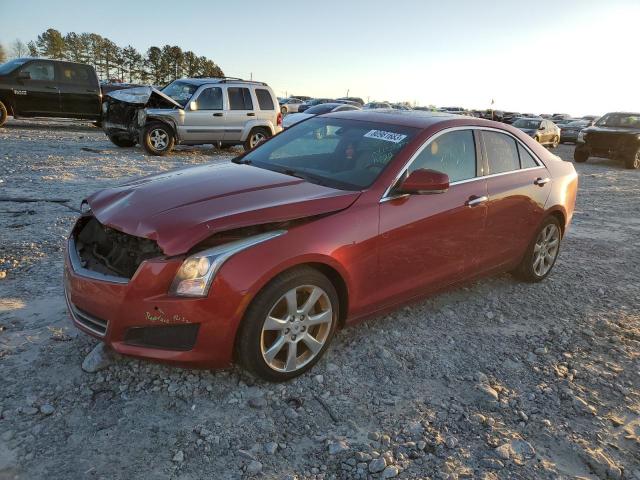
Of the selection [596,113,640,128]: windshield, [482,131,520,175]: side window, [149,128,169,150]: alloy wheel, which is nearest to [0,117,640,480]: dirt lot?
[482,131,520,175]: side window

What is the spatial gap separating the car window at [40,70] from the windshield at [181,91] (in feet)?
13.2

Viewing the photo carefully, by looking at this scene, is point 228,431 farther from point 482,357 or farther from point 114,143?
point 114,143

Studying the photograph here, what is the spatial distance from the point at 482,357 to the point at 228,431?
191 cm

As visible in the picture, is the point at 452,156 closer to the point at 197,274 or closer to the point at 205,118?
the point at 197,274

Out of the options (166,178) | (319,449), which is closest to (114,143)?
(166,178)

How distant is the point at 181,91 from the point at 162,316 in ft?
37.6

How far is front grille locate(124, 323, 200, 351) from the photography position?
2.74 metres

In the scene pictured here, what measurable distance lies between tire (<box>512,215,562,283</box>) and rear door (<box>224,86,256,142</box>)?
378 inches

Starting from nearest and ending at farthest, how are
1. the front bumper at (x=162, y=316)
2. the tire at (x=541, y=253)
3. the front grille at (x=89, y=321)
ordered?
the front bumper at (x=162, y=316)
the front grille at (x=89, y=321)
the tire at (x=541, y=253)

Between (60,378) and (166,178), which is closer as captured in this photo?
(60,378)

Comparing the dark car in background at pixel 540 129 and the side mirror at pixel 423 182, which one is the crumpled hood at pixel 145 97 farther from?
the dark car in background at pixel 540 129

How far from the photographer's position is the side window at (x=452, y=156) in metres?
3.73

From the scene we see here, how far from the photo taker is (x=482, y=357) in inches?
142

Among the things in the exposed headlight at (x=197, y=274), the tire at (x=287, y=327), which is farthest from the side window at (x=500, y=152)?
the exposed headlight at (x=197, y=274)
